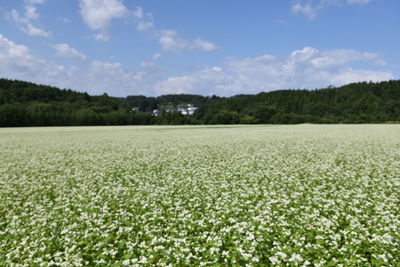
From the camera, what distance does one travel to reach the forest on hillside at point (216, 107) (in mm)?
92375

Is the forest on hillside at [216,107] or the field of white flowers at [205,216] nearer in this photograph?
the field of white flowers at [205,216]

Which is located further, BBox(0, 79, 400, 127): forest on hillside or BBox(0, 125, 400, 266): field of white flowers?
BBox(0, 79, 400, 127): forest on hillside

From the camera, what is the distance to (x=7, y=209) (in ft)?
32.2

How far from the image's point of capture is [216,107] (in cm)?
14950

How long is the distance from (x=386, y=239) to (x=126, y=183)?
10.9 m

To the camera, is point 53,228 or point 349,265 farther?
point 53,228

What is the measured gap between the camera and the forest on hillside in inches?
3637

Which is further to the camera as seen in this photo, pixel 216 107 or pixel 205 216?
pixel 216 107

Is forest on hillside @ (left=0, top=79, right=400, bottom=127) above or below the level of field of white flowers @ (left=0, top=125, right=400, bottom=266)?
above

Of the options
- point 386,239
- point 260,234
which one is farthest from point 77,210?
point 386,239

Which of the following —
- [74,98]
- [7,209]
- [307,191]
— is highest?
[74,98]

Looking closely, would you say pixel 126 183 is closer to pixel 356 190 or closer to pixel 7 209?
pixel 7 209

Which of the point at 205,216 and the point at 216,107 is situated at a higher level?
the point at 216,107

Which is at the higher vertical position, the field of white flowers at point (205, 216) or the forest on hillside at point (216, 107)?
the forest on hillside at point (216, 107)
